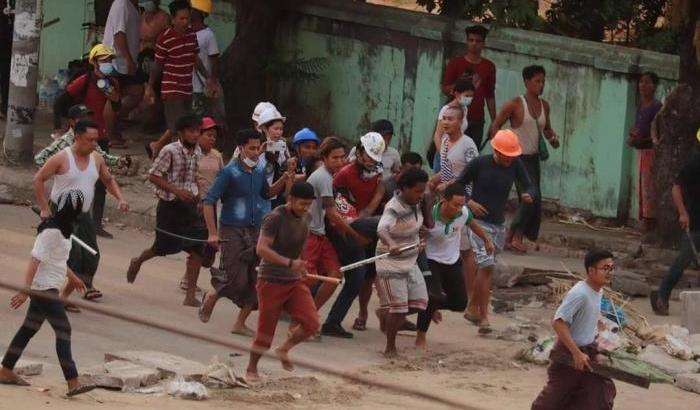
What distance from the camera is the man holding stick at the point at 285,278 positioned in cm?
1151

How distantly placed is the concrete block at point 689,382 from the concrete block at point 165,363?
330cm

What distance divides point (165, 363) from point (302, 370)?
1061 millimetres

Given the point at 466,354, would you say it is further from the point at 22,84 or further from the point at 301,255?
the point at 22,84

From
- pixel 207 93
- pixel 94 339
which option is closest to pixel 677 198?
pixel 94 339

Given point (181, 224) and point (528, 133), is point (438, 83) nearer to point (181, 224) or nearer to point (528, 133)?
point (528, 133)

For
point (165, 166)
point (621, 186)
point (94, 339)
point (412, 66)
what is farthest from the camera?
point (412, 66)

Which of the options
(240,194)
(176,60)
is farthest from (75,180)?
(176,60)

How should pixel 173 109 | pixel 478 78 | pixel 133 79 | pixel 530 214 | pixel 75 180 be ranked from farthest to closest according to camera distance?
1. pixel 133 79
2. pixel 173 109
3. pixel 478 78
4. pixel 530 214
5. pixel 75 180

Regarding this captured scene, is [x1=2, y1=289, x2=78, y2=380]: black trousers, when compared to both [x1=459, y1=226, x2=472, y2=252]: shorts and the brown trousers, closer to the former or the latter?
the brown trousers

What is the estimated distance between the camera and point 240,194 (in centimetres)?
1299

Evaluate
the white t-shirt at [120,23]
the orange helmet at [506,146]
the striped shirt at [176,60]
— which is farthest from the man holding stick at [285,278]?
the white t-shirt at [120,23]

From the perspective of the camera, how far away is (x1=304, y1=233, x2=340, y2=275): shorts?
13023 millimetres

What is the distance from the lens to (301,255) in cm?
1188

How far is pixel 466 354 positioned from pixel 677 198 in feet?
8.08
